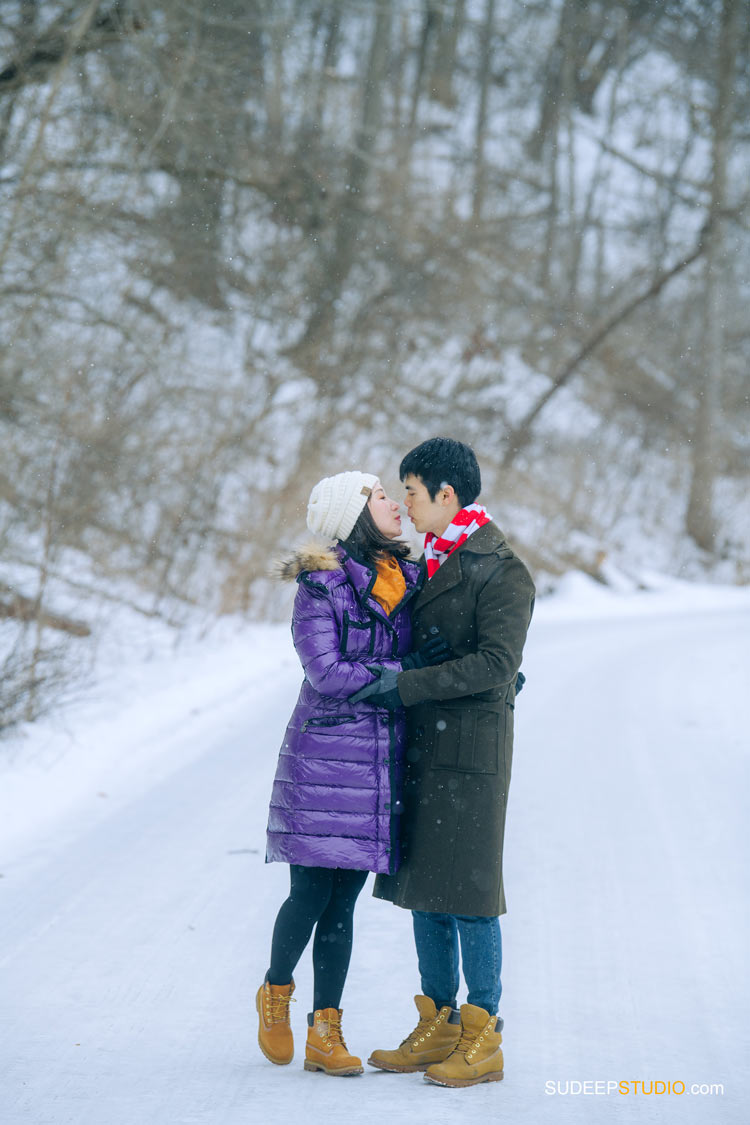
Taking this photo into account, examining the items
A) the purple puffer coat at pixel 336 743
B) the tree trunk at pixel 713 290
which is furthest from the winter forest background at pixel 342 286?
the purple puffer coat at pixel 336 743

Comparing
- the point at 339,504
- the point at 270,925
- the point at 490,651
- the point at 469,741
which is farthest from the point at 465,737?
the point at 270,925

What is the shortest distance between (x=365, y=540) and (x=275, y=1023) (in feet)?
4.40

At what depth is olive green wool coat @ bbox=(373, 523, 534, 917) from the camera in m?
3.00

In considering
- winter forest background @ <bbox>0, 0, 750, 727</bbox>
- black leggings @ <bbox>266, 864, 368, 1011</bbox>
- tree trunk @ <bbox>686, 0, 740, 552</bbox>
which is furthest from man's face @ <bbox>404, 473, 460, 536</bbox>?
tree trunk @ <bbox>686, 0, 740, 552</bbox>

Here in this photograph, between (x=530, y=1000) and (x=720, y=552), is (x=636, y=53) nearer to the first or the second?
(x=720, y=552)

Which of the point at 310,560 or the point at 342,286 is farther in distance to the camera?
the point at 342,286

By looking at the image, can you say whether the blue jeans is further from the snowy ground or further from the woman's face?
the woman's face

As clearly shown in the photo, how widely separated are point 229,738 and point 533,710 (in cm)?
241

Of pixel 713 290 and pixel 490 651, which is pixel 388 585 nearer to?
pixel 490 651

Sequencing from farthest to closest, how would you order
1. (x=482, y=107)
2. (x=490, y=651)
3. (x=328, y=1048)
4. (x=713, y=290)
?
(x=482, y=107) < (x=713, y=290) < (x=328, y=1048) < (x=490, y=651)

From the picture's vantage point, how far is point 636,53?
33.6m

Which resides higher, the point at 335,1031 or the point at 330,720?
the point at 330,720

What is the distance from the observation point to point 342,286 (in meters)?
19.6

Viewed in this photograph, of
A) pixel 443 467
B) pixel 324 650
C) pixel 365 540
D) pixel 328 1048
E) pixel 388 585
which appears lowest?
pixel 328 1048
